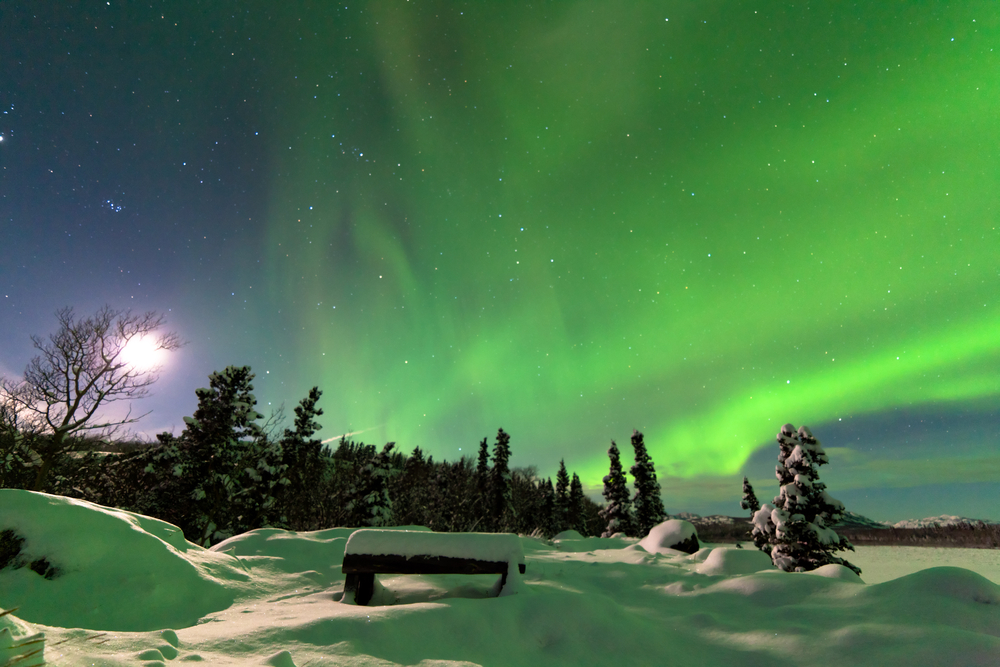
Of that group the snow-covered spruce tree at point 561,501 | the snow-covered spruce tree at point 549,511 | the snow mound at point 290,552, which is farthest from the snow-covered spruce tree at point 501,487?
the snow mound at point 290,552

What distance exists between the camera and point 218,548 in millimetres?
8594

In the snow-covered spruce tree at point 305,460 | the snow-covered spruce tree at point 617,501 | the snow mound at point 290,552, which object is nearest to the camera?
the snow mound at point 290,552

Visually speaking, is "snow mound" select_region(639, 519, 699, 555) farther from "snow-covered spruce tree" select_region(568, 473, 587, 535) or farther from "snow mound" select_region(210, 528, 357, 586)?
"snow-covered spruce tree" select_region(568, 473, 587, 535)

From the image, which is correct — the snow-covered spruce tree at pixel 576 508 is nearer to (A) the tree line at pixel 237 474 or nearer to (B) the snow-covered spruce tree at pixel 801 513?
(A) the tree line at pixel 237 474

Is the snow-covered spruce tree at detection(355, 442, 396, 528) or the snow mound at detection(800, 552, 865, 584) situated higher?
the snow-covered spruce tree at detection(355, 442, 396, 528)

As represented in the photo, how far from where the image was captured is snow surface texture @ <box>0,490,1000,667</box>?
12.5ft

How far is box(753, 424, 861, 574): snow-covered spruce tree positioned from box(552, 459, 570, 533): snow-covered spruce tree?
40.0 meters

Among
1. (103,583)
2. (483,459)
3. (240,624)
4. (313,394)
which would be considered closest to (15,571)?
(103,583)

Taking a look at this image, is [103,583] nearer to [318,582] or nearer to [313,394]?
[318,582]

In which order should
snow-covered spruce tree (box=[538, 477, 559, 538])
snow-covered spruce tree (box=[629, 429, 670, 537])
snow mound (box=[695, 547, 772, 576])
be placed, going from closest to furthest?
1. snow mound (box=[695, 547, 772, 576])
2. snow-covered spruce tree (box=[629, 429, 670, 537])
3. snow-covered spruce tree (box=[538, 477, 559, 538])

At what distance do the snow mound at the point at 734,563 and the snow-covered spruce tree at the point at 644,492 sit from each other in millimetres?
26422

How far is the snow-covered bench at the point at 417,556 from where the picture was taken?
6090mm

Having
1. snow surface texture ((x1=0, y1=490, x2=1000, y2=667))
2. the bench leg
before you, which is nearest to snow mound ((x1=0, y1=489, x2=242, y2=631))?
snow surface texture ((x1=0, y1=490, x2=1000, y2=667))

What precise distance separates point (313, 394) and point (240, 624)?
31029 millimetres
